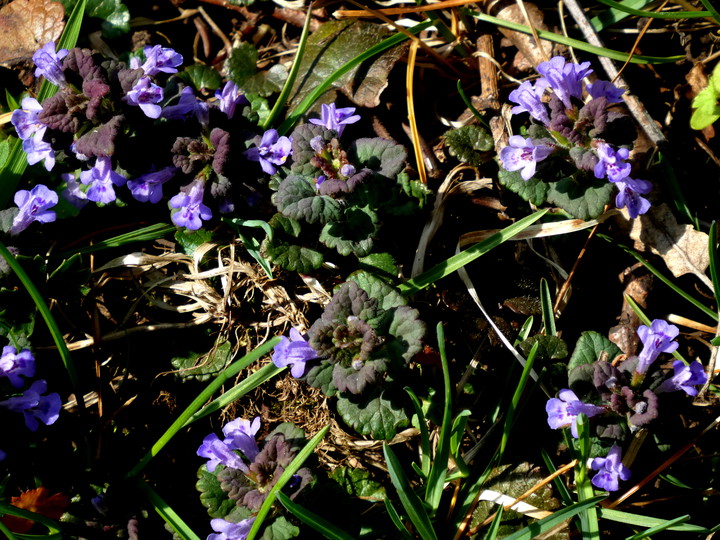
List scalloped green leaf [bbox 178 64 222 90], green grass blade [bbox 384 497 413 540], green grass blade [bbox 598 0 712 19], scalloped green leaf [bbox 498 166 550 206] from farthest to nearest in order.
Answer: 1. scalloped green leaf [bbox 178 64 222 90]
2. green grass blade [bbox 598 0 712 19]
3. scalloped green leaf [bbox 498 166 550 206]
4. green grass blade [bbox 384 497 413 540]

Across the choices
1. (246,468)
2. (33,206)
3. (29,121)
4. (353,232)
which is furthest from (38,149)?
(246,468)

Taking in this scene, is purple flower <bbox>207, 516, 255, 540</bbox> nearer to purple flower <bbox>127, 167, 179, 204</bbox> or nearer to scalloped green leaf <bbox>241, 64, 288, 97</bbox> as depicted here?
purple flower <bbox>127, 167, 179, 204</bbox>

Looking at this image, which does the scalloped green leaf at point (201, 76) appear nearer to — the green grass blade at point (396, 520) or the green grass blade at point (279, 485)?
the green grass blade at point (279, 485)

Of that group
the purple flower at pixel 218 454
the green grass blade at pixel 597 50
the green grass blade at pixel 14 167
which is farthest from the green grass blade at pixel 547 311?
the green grass blade at pixel 14 167

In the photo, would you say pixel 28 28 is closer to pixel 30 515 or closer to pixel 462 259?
pixel 30 515

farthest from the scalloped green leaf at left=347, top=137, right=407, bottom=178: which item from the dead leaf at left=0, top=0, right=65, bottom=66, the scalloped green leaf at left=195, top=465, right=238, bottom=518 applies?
the dead leaf at left=0, top=0, right=65, bottom=66

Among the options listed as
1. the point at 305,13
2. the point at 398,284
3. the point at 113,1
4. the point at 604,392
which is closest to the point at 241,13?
the point at 305,13
